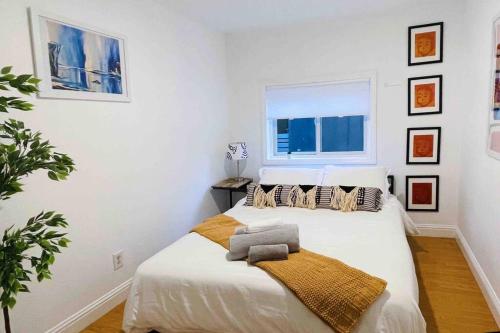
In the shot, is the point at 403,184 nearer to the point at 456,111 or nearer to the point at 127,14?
the point at 456,111

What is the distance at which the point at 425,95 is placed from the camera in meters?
3.46

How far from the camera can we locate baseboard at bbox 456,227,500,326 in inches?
85.6

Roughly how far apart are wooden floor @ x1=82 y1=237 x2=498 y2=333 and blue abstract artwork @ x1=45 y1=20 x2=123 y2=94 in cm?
161

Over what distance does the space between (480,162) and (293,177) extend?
162 cm

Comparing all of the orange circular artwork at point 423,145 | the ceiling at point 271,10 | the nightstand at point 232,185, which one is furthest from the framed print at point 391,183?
the ceiling at point 271,10

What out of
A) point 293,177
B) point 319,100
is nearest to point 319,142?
point 319,100

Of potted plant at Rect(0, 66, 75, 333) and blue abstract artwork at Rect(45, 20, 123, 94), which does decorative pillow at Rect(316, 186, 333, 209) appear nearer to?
blue abstract artwork at Rect(45, 20, 123, 94)

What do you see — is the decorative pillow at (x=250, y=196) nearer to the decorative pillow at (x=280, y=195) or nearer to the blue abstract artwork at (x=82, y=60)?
the decorative pillow at (x=280, y=195)

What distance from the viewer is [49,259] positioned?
1405mm

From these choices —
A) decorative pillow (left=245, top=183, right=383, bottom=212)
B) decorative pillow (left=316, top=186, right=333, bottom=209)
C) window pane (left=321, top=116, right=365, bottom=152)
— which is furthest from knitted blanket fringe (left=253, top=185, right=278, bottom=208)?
window pane (left=321, top=116, right=365, bottom=152)

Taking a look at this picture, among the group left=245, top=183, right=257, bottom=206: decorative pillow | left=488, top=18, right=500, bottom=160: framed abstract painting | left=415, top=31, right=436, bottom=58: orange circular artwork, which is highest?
left=415, top=31, right=436, bottom=58: orange circular artwork

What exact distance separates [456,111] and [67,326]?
382 cm

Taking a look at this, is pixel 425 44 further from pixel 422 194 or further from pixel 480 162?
pixel 422 194

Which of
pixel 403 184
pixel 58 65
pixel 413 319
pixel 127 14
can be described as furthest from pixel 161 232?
pixel 403 184
